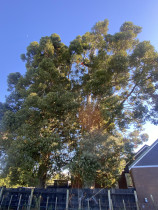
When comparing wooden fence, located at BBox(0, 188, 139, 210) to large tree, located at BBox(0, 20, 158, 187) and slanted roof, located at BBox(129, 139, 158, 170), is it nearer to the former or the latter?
large tree, located at BBox(0, 20, 158, 187)

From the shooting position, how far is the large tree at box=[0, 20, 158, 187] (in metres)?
8.17

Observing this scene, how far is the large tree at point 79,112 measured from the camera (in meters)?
8.17

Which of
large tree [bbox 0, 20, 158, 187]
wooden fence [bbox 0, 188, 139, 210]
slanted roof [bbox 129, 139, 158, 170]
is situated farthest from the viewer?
slanted roof [bbox 129, 139, 158, 170]

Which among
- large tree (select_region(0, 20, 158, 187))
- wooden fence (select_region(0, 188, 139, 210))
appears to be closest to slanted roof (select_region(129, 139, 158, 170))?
large tree (select_region(0, 20, 158, 187))

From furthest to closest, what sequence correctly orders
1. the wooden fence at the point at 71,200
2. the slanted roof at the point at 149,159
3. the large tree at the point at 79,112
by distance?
1. the slanted roof at the point at 149,159
2. the large tree at the point at 79,112
3. the wooden fence at the point at 71,200

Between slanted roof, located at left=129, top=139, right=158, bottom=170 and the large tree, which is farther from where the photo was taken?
slanted roof, located at left=129, top=139, right=158, bottom=170

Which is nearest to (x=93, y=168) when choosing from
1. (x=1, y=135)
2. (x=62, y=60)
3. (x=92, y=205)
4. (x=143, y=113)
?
(x=92, y=205)

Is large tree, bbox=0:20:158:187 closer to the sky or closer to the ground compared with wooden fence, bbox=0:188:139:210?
closer to the sky

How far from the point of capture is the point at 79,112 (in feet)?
38.4

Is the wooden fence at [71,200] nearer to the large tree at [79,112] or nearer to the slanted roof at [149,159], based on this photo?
the large tree at [79,112]

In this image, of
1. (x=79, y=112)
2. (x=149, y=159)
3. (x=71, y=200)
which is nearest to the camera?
(x=71, y=200)

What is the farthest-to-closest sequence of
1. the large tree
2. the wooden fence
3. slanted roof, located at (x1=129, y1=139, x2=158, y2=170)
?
slanted roof, located at (x1=129, y1=139, x2=158, y2=170) < the large tree < the wooden fence

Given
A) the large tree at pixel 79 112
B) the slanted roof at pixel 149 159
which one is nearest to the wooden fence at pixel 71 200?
the large tree at pixel 79 112

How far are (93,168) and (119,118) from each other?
4873mm
